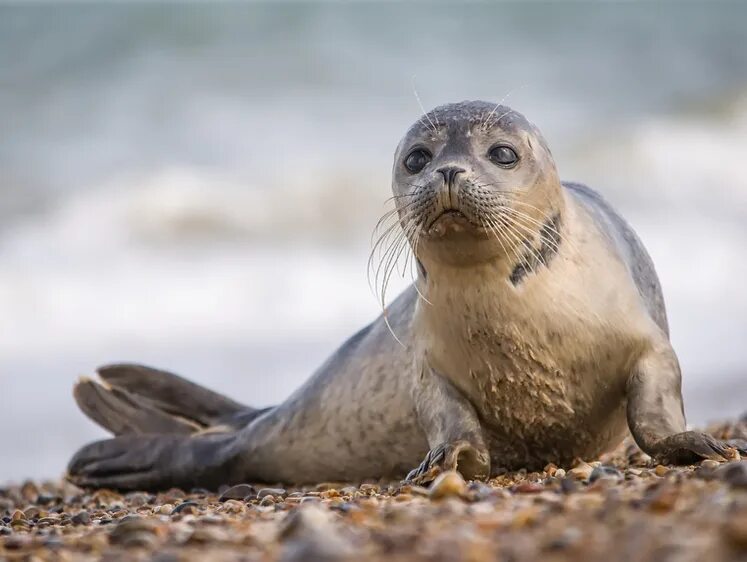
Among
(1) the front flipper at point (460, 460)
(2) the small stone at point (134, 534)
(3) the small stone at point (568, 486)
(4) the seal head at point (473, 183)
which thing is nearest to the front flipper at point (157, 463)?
(1) the front flipper at point (460, 460)

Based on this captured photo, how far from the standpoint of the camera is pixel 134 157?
1792 centimetres

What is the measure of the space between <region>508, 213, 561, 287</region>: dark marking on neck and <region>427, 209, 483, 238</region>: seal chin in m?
0.32

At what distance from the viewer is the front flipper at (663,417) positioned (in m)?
4.65

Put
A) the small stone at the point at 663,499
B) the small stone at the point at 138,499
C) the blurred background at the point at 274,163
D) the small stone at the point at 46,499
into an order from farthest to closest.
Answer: the blurred background at the point at 274,163
the small stone at the point at 46,499
the small stone at the point at 138,499
the small stone at the point at 663,499

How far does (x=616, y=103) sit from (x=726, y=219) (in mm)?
4864

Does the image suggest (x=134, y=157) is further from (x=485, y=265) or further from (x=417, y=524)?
(x=417, y=524)

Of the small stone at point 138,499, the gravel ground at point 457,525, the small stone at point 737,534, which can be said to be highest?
the small stone at point 138,499

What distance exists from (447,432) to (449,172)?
994 millimetres

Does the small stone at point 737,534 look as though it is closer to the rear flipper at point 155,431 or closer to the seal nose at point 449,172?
the seal nose at point 449,172

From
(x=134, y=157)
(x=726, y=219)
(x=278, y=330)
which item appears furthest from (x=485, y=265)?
(x=134, y=157)

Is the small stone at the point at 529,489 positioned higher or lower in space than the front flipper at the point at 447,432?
lower

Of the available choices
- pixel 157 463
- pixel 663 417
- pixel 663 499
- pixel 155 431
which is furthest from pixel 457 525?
pixel 155 431

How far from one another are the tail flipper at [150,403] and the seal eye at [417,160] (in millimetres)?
2277

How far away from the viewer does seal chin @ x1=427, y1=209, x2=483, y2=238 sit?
4621 mm
